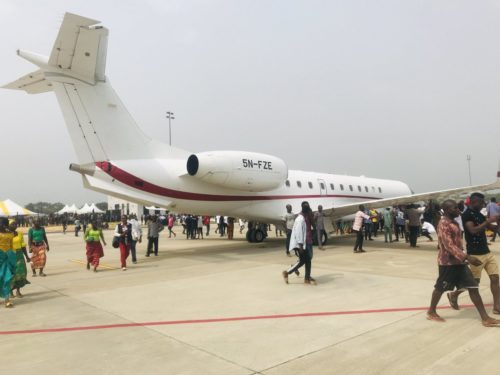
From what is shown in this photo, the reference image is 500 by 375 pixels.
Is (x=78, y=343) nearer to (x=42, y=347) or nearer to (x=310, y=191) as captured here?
(x=42, y=347)

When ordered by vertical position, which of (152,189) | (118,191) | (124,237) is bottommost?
(124,237)

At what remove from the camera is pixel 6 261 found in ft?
23.4

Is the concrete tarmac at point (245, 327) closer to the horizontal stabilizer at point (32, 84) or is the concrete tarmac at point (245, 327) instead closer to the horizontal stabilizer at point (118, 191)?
the horizontal stabilizer at point (118, 191)

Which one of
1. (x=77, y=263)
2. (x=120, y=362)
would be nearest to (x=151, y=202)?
(x=77, y=263)

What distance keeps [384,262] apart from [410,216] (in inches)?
191

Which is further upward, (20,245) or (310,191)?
(310,191)

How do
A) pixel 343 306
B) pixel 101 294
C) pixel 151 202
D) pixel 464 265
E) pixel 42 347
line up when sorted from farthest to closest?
pixel 151 202 → pixel 101 294 → pixel 343 306 → pixel 464 265 → pixel 42 347

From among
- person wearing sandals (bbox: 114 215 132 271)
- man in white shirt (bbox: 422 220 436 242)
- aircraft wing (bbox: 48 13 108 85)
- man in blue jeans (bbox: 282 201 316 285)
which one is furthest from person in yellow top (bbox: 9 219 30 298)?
man in white shirt (bbox: 422 220 436 242)

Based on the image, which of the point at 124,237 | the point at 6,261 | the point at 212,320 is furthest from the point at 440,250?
the point at 124,237

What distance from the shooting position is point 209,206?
47.7ft

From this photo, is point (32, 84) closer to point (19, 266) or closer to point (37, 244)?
point (37, 244)

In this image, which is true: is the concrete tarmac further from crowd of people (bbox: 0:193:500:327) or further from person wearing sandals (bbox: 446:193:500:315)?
person wearing sandals (bbox: 446:193:500:315)

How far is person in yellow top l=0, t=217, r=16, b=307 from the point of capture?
6980mm

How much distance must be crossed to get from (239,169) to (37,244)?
6.90 metres
